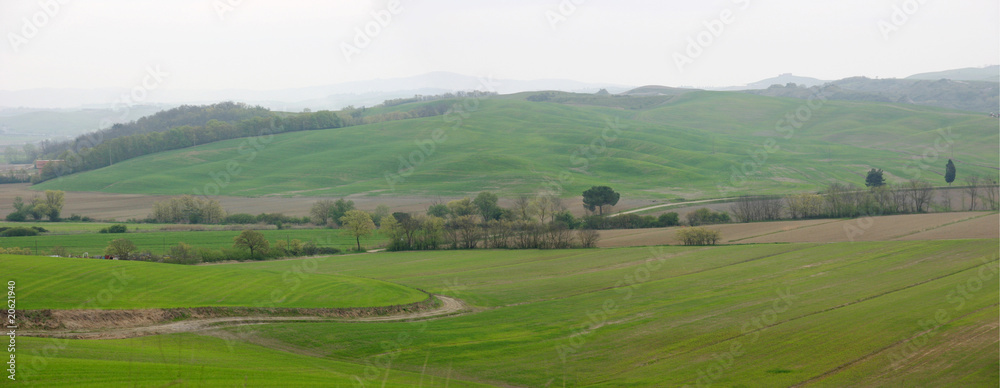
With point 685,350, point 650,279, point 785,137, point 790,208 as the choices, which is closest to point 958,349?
point 685,350

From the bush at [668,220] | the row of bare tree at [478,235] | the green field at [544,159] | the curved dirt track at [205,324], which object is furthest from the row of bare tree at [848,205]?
the curved dirt track at [205,324]

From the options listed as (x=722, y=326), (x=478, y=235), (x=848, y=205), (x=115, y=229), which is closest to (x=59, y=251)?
(x=115, y=229)

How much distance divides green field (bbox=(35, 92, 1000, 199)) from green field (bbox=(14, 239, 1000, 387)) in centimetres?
6769

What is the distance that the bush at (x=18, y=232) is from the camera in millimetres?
68750

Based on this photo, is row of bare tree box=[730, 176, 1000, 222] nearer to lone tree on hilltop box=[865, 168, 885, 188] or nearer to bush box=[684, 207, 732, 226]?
bush box=[684, 207, 732, 226]

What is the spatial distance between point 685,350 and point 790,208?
59.3 meters

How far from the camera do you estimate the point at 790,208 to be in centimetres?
8081

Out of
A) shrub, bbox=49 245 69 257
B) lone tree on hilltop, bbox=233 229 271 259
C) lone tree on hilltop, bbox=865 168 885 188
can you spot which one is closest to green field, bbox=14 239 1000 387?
lone tree on hilltop, bbox=233 229 271 259

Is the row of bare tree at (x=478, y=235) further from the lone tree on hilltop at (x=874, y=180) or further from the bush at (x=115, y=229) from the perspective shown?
the lone tree on hilltop at (x=874, y=180)

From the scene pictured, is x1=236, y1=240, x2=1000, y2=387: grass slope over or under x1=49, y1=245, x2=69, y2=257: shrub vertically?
under

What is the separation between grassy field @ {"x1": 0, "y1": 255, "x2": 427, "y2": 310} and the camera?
2911 centimetres

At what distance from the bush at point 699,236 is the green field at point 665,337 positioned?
15571 mm

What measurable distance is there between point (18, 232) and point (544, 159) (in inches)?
3757

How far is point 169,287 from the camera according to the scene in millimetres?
33594
